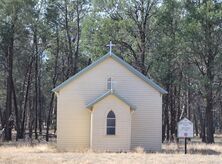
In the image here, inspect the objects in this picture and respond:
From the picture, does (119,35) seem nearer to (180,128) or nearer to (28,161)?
(180,128)

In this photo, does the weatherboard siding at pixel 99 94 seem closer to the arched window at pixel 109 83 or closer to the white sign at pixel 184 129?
the arched window at pixel 109 83

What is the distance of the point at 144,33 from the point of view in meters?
51.4

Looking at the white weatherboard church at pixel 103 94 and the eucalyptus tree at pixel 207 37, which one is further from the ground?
the eucalyptus tree at pixel 207 37

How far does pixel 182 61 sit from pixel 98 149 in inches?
856

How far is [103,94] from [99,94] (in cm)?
77

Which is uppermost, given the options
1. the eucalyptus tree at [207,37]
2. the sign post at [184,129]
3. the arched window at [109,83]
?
the eucalyptus tree at [207,37]

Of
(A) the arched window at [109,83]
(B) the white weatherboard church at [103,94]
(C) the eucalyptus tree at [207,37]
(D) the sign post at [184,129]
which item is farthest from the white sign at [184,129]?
(C) the eucalyptus tree at [207,37]

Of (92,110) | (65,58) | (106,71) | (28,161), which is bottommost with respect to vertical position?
(28,161)

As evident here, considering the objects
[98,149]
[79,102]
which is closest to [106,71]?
[79,102]

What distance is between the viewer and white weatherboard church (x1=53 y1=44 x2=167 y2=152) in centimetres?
3703

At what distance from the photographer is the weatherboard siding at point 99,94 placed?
37.1m

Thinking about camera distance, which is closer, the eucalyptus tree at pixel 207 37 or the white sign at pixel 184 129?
the white sign at pixel 184 129

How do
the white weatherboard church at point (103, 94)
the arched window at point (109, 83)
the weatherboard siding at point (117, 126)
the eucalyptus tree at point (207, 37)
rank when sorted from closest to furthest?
the weatherboard siding at point (117, 126)
the white weatherboard church at point (103, 94)
the arched window at point (109, 83)
the eucalyptus tree at point (207, 37)

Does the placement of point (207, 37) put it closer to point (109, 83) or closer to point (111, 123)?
point (109, 83)
